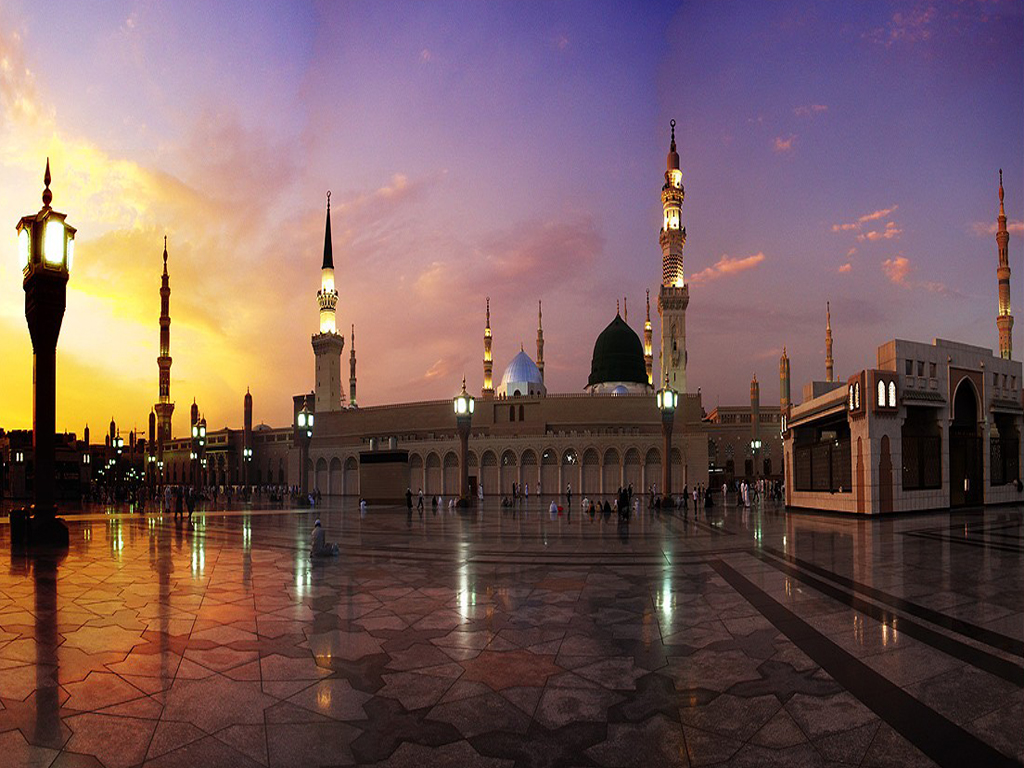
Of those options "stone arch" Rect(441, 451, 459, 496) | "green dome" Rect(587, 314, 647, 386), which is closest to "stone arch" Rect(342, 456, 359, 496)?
"stone arch" Rect(441, 451, 459, 496)

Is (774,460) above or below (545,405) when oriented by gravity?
below

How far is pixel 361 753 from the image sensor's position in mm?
4445

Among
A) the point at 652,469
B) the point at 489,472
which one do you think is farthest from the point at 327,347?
the point at 652,469

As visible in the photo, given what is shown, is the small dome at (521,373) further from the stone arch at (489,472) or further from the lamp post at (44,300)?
the lamp post at (44,300)

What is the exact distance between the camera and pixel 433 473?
6381 cm

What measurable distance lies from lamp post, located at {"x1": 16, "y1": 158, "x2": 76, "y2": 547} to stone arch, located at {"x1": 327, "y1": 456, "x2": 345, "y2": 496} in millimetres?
58580

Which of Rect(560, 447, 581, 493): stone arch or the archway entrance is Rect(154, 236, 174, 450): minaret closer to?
Rect(560, 447, 581, 493): stone arch

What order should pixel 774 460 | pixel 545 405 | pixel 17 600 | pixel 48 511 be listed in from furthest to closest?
pixel 774 460 < pixel 545 405 < pixel 48 511 < pixel 17 600

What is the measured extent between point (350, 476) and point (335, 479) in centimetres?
247

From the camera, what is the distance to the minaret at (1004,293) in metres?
53.7

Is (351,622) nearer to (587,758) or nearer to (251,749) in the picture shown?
(251,749)

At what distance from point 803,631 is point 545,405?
59.3m

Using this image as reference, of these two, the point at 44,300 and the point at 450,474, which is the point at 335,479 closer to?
the point at 450,474

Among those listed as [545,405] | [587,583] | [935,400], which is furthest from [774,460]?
[587,583]
